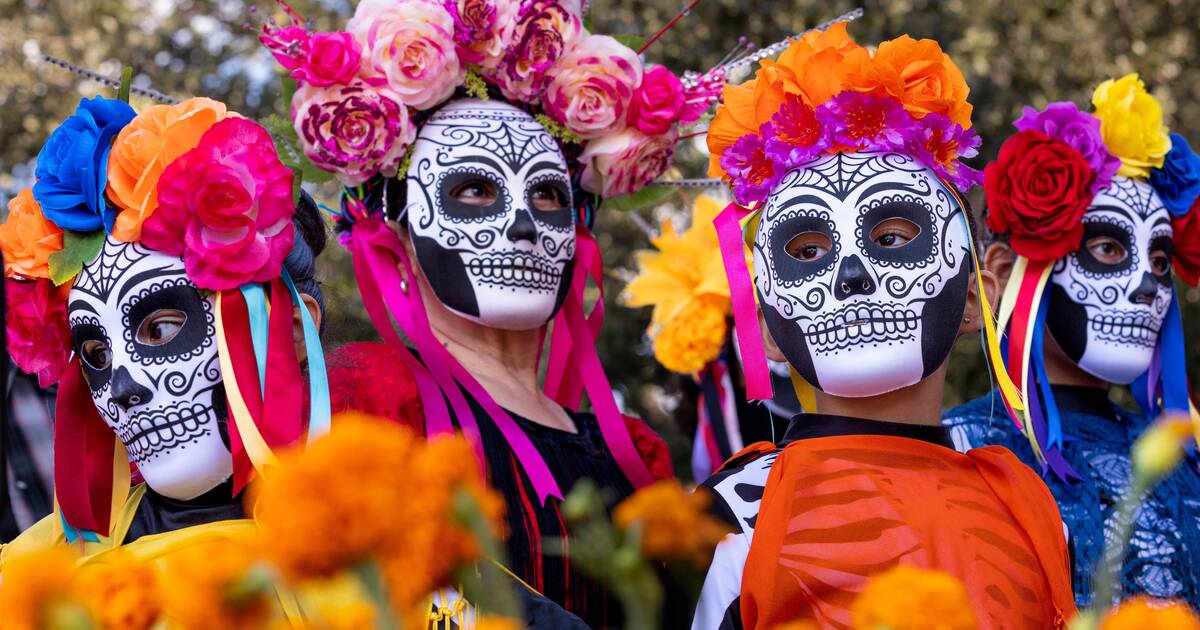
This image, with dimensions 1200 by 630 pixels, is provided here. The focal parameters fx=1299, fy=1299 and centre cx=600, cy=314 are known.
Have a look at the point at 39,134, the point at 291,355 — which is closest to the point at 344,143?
the point at 291,355

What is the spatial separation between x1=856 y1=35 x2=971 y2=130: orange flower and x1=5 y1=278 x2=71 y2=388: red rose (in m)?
1.73

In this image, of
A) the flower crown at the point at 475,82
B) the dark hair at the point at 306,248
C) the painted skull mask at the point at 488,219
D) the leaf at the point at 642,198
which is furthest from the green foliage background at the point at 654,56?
the dark hair at the point at 306,248

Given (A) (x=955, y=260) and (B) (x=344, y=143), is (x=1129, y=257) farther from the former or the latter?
(B) (x=344, y=143)

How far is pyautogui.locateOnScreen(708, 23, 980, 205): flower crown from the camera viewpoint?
8.78 feet

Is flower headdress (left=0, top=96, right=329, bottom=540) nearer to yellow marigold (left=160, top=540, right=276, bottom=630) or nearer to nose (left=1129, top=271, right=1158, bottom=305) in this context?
yellow marigold (left=160, top=540, right=276, bottom=630)

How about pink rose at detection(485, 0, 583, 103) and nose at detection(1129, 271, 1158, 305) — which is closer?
pink rose at detection(485, 0, 583, 103)

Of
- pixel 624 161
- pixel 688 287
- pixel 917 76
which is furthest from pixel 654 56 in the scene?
pixel 917 76

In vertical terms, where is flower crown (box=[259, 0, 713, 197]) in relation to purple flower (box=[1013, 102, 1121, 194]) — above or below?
above

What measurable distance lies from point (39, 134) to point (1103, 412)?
6.93 meters

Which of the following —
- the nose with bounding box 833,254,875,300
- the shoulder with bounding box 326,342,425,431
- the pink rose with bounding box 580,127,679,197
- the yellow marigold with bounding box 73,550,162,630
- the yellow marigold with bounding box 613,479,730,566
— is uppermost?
the pink rose with bounding box 580,127,679,197

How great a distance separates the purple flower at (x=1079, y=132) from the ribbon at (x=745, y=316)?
1234mm

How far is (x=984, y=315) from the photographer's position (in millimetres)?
2801

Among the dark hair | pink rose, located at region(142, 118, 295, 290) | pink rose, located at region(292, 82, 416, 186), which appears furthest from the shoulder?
pink rose, located at region(292, 82, 416, 186)

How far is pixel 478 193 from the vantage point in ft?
10.7
